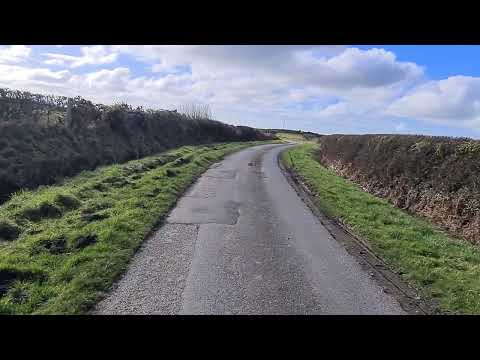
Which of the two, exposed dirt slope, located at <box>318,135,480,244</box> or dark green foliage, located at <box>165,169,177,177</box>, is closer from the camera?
exposed dirt slope, located at <box>318,135,480,244</box>

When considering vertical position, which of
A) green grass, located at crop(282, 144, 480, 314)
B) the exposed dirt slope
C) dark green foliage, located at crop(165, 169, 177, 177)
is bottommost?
green grass, located at crop(282, 144, 480, 314)

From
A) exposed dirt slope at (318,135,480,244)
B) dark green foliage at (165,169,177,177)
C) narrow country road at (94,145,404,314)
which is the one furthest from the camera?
dark green foliage at (165,169,177,177)

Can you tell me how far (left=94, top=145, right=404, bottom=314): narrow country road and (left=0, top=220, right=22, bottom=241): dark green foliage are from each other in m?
2.93

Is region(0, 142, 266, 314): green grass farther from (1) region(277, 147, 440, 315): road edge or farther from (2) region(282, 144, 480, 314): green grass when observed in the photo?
(2) region(282, 144, 480, 314): green grass

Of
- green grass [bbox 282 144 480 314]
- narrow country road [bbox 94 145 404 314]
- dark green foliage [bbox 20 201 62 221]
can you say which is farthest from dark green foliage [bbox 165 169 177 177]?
dark green foliage [bbox 20 201 62 221]

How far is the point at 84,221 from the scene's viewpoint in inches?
382

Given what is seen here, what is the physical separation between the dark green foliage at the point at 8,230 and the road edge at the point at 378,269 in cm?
694

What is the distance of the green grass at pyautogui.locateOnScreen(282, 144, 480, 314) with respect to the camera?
262 inches

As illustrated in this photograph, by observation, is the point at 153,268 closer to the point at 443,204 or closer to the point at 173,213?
the point at 173,213

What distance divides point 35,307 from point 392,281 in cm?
536

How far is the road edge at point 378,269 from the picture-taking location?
241 inches

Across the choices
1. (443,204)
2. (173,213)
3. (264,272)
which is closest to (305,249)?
(264,272)

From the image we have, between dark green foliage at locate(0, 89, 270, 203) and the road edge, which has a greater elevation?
dark green foliage at locate(0, 89, 270, 203)

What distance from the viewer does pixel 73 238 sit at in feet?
26.8
